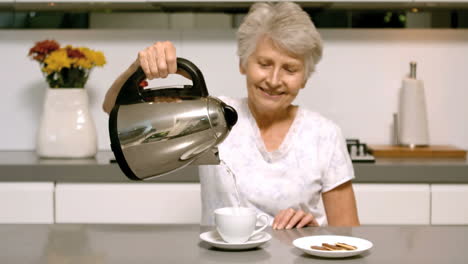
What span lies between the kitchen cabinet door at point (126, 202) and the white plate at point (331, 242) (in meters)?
1.14

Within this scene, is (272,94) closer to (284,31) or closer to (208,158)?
(284,31)

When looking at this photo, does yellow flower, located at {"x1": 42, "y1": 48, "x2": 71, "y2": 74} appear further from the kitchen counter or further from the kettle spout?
the kettle spout

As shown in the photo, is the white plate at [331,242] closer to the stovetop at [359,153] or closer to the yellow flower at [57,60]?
the stovetop at [359,153]

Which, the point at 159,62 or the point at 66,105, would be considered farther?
the point at 66,105

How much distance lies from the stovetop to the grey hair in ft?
2.15

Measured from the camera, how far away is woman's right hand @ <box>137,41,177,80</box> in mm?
1293

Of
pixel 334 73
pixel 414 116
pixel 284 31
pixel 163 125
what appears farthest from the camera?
pixel 334 73

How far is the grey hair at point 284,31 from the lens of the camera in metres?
1.87

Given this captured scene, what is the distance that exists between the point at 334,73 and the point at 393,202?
74 centimetres

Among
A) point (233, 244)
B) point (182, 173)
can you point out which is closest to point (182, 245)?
point (233, 244)

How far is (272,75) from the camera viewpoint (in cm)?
190

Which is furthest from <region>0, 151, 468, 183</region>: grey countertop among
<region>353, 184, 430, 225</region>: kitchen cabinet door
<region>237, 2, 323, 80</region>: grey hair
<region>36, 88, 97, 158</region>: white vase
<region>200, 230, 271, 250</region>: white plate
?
<region>200, 230, 271, 250</region>: white plate

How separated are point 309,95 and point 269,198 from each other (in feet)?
3.93

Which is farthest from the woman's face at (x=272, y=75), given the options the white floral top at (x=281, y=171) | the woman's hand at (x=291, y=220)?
the woman's hand at (x=291, y=220)
